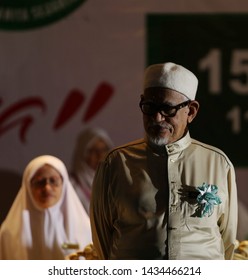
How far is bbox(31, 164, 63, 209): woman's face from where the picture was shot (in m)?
2.77

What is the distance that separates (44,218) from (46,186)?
0.11 m

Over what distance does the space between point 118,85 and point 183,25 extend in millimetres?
292

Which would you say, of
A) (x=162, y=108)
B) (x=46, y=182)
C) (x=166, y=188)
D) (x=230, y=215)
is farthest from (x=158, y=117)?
(x=46, y=182)

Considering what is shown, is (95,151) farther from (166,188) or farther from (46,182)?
(166,188)

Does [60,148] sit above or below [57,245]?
above

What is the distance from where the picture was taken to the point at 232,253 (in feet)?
6.89

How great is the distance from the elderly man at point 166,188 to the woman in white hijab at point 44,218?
0.76 metres

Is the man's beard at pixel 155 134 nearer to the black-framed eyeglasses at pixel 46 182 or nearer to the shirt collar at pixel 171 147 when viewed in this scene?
the shirt collar at pixel 171 147

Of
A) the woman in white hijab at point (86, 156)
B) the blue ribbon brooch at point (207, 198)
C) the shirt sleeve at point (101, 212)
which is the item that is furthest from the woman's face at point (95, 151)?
the blue ribbon brooch at point (207, 198)

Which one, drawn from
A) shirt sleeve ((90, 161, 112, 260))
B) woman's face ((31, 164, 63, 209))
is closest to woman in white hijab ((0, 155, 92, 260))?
woman's face ((31, 164, 63, 209))

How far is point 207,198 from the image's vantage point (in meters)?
1.96

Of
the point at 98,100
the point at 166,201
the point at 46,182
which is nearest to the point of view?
the point at 166,201

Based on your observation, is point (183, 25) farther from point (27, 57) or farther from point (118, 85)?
point (27, 57)
